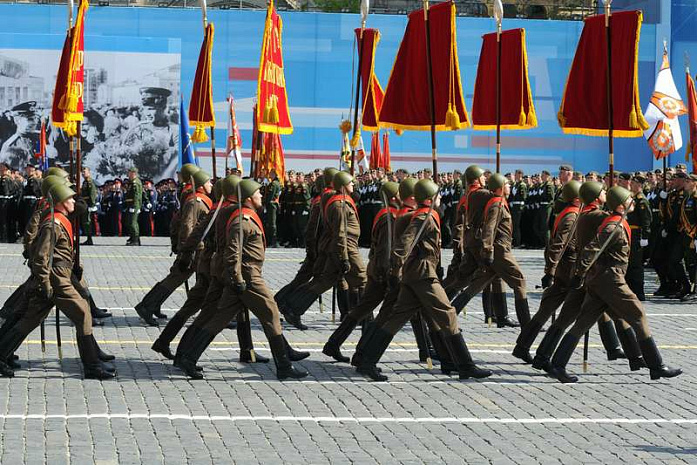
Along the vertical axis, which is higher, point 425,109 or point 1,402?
point 425,109

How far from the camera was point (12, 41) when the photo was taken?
1368 inches

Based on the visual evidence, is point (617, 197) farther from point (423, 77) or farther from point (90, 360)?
point (90, 360)

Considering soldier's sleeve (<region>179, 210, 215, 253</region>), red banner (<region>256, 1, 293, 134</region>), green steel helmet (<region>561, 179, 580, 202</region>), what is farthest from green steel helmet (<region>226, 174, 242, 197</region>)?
red banner (<region>256, 1, 293, 134</region>)

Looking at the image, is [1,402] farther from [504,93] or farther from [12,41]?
[12,41]

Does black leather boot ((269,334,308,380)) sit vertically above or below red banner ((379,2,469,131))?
below

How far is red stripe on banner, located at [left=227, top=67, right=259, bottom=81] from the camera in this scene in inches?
1443

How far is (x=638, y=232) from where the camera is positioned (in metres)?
17.7

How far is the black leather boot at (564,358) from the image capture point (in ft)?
36.0

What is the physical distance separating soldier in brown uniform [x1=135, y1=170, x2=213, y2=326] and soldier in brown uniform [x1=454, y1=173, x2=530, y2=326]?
9.92 feet

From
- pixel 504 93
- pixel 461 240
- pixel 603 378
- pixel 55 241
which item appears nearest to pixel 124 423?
pixel 55 241

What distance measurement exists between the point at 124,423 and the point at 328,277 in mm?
5295

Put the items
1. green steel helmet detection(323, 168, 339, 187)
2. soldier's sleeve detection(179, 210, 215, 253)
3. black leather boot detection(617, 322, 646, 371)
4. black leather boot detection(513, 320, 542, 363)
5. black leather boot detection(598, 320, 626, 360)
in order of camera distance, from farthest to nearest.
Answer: green steel helmet detection(323, 168, 339, 187), soldier's sleeve detection(179, 210, 215, 253), black leather boot detection(598, 320, 626, 360), black leather boot detection(513, 320, 542, 363), black leather boot detection(617, 322, 646, 371)

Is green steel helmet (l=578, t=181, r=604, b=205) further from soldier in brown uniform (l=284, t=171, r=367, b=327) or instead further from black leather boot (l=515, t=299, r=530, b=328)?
soldier in brown uniform (l=284, t=171, r=367, b=327)

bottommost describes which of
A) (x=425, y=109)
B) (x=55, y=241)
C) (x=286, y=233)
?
(x=286, y=233)
